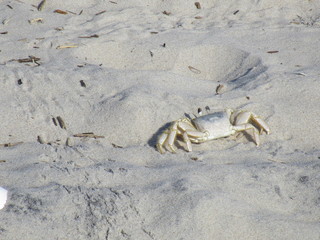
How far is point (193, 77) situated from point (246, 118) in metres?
1.20

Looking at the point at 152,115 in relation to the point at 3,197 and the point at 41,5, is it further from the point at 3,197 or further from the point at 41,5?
the point at 41,5

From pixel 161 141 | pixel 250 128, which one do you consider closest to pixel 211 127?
pixel 250 128

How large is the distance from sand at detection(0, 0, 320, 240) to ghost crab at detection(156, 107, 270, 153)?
9 cm

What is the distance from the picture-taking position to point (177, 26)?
20.7 feet

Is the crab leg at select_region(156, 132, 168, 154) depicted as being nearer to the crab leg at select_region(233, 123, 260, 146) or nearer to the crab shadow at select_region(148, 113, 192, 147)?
the crab shadow at select_region(148, 113, 192, 147)

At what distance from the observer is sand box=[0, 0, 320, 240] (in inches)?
109

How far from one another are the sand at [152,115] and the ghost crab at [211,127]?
9 centimetres

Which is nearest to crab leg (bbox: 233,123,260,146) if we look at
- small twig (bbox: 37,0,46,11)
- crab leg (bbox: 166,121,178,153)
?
crab leg (bbox: 166,121,178,153)

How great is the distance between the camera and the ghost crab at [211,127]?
13.0ft

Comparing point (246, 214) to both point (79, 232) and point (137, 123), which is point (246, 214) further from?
point (137, 123)

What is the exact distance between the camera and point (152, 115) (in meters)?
4.26

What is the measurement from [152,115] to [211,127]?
58 cm

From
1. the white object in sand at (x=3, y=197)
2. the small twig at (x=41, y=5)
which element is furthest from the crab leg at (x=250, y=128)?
the small twig at (x=41, y=5)

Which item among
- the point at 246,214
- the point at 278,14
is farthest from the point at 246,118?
the point at 278,14
